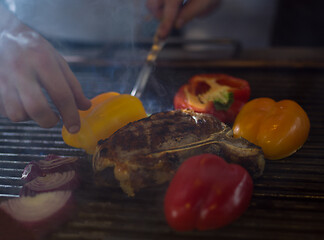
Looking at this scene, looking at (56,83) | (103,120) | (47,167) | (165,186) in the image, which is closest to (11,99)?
(56,83)

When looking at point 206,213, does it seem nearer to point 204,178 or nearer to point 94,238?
point 204,178

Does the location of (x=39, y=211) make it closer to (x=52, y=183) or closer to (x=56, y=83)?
(x=52, y=183)

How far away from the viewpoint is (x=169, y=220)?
1.31 metres

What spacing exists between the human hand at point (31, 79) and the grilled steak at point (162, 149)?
35 cm

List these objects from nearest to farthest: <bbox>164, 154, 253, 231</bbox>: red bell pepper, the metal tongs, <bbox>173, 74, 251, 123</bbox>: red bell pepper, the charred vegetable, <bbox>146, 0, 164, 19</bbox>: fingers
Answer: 1. <bbox>164, 154, 253, 231</bbox>: red bell pepper
2. the charred vegetable
3. <bbox>173, 74, 251, 123</bbox>: red bell pepper
4. the metal tongs
5. <bbox>146, 0, 164, 19</bbox>: fingers

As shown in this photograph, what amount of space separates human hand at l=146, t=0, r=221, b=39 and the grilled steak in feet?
5.06

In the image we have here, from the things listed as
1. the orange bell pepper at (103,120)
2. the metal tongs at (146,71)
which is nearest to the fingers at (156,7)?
the metal tongs at (146,71)

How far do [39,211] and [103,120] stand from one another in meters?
0.71

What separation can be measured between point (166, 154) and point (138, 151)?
158mm

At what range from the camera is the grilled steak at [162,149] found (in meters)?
1.49

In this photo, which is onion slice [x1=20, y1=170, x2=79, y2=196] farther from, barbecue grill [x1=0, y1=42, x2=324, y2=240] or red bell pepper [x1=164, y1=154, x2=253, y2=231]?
red bell pepper [x1=164, y1=154, x2=253, y2=231]

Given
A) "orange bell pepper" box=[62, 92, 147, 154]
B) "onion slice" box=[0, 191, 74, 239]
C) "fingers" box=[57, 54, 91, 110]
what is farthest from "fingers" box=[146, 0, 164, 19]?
"onion slice" box=[0, 191, 74, 239]

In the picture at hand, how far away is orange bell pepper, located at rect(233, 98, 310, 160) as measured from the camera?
1.81m

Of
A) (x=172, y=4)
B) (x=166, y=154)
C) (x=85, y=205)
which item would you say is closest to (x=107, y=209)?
(x=85, y=205)
